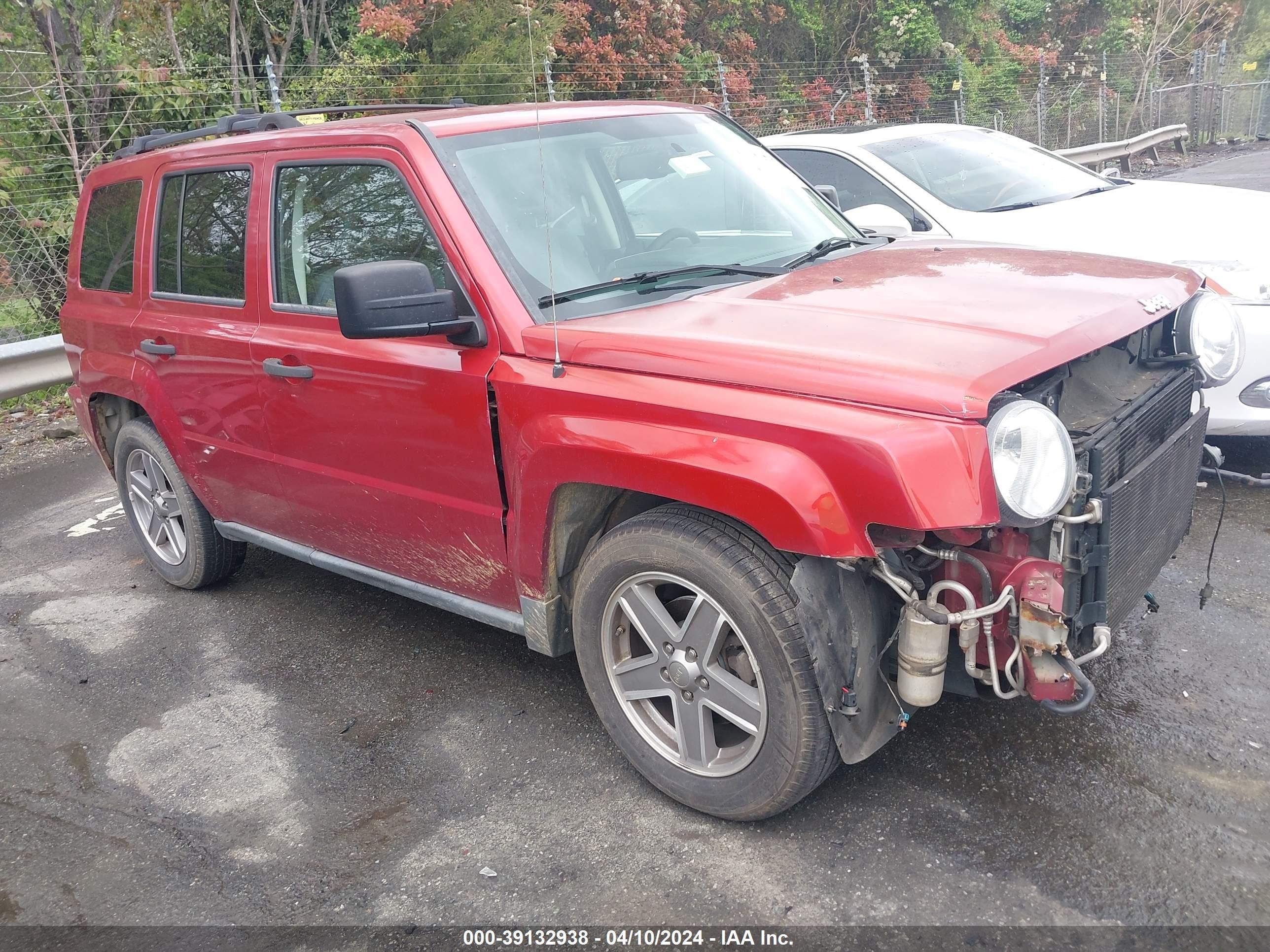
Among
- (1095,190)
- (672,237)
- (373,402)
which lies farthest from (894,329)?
(1095,190)

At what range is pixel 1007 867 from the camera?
2.75 metres

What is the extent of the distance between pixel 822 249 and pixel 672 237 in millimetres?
588

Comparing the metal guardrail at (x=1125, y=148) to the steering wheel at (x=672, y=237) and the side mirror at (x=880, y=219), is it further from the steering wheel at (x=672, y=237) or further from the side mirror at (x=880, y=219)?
the steering wheel at (x=672, y=237)

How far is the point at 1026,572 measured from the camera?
257 centimetres

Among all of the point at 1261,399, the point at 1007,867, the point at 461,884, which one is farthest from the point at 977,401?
the point at 1261,399

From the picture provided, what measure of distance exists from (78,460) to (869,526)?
696cm

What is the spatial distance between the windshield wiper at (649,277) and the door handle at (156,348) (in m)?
1.98

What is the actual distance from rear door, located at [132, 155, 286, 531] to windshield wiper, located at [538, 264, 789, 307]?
137 centimetres

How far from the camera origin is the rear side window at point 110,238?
15.6 ft

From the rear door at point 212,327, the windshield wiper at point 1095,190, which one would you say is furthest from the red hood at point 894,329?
the windshield wiper at point 1095,190

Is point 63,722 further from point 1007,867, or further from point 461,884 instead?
point 1007,867

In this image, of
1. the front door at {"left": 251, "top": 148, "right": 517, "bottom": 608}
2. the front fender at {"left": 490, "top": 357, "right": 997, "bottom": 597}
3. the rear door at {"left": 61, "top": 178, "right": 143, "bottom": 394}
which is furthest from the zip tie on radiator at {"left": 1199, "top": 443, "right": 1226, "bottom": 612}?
the rear door at {"left": 61, "top": 178, "right": 143, "bottom": 394}

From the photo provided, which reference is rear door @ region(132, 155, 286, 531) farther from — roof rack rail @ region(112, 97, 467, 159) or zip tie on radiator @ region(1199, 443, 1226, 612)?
zip tie on radiator @ region(1199, 443, 1226, 612)

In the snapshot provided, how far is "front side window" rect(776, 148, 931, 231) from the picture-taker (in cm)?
651
